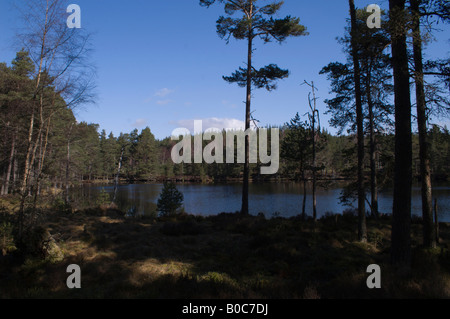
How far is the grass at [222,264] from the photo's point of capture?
5.47 meters

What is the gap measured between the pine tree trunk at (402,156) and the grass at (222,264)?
0.61 metres

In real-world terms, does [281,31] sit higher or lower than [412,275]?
higher

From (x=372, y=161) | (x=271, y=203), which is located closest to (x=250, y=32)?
(x=372, y=161)

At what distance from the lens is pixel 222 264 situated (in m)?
7.91

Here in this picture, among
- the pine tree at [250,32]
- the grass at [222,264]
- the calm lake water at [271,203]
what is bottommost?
the calm lake water at [271,203]

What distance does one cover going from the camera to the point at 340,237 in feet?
35.7

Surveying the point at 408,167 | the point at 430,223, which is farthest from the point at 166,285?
the point at 430,223

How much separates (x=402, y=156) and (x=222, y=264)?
5838 millimetres

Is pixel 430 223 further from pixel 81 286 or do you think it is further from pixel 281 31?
pixel 281 31

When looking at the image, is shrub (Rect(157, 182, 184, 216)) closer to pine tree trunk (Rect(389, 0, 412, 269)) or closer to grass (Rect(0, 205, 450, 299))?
grass (Rect(0, 205, 450, 299))

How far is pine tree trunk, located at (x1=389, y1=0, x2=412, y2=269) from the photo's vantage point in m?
6.95

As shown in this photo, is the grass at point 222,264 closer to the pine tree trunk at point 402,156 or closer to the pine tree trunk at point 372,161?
the pine tree trunk at point 402,156

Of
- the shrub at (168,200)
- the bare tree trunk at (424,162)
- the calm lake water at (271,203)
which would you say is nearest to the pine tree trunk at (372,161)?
the calm lake water at (271,203)
